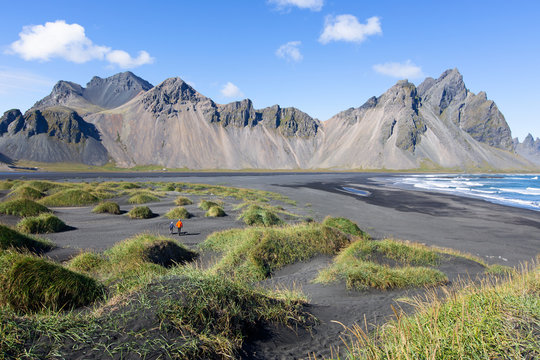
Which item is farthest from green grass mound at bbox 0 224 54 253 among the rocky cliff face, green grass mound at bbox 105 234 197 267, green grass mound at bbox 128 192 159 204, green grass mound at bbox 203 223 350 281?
the rocky cliff face

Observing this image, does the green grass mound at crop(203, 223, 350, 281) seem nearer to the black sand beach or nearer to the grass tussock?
the black sand beach

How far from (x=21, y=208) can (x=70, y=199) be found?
374 inches

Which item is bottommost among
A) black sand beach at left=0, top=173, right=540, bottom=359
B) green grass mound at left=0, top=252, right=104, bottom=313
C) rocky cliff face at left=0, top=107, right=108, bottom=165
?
black sand beach at left=0, top=173, right=540, bottom=359

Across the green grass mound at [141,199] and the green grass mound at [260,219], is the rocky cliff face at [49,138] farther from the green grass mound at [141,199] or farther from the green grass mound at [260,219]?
the green grass mound at [260,219]

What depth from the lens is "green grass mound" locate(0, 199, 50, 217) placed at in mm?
19969

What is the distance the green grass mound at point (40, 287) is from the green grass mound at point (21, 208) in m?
17.8

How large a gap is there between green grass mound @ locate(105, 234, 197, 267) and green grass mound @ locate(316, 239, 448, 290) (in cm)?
585

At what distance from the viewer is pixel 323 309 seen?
7254 mm

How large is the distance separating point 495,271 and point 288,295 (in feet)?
32.0

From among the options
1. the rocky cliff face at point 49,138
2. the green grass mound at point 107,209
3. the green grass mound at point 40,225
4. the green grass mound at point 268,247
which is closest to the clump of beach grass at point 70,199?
the green grass mound at point 107,209

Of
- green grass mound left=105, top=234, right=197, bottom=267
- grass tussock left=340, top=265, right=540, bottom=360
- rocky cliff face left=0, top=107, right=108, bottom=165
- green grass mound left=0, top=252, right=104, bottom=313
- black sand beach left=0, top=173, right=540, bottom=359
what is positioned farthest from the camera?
rocky cliff face left=0, top=107, right=108, bottom=165

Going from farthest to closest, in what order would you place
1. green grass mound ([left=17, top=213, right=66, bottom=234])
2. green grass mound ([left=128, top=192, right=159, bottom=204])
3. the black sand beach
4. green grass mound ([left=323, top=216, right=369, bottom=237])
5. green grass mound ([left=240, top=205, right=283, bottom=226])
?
1. green grass mound ([left=128, top=192, right=159, bottom=204])
2. green grass mound ([left=240, top=205, right=283, bottom=226])
3. green grass mound ([left=323, top=216, right=369, bottom=237])
4. green grass mound ([left=17, top=213, right=66, bottom=234])
5. the black sand beach

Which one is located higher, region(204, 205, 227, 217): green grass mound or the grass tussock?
the grass tussock

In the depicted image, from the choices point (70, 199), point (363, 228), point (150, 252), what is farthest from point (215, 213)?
point (70, 199)
